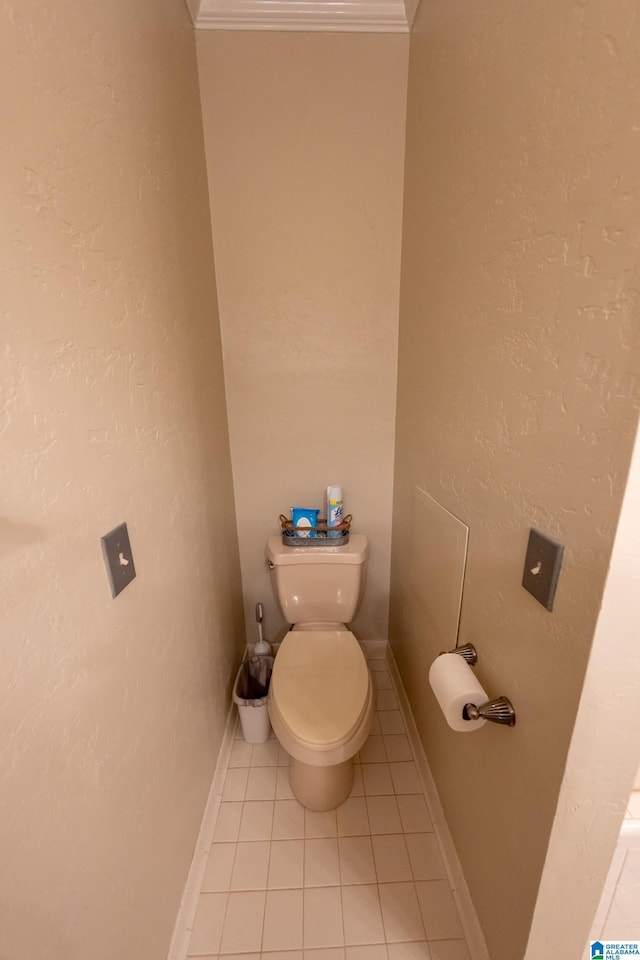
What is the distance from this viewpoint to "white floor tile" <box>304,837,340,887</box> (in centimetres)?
110

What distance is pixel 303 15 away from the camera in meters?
1.20

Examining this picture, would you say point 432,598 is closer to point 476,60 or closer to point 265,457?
point 265,457

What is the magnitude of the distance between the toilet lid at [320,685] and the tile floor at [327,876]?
41 centimetres

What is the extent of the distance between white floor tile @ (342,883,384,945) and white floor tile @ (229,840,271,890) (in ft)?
0.78

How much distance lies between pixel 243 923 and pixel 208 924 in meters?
0.09

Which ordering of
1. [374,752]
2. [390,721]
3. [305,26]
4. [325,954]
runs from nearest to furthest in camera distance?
[325,954], [305,26], [374,752], [390,721]

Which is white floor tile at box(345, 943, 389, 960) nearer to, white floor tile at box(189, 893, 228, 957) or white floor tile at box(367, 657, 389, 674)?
white floor tile at box(189, 893, 228, 957)

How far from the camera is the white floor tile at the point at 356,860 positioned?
3.63 ft

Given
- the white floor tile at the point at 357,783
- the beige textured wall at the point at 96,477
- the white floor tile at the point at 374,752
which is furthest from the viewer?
the white floor tile at the point at 374,752

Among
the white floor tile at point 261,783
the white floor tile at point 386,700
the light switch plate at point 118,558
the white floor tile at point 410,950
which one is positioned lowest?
the white floor tile at point 261,783

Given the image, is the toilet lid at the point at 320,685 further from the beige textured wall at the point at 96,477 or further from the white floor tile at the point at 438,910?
the white floor tile at the point at 438,910

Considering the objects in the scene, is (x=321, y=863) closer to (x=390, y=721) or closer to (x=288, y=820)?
(x=288, y=820)

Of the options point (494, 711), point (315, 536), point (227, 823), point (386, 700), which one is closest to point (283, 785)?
point (227, 823)

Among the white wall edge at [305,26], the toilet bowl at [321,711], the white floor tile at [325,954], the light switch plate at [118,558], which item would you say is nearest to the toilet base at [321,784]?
the toilet bowl at [321,711]
